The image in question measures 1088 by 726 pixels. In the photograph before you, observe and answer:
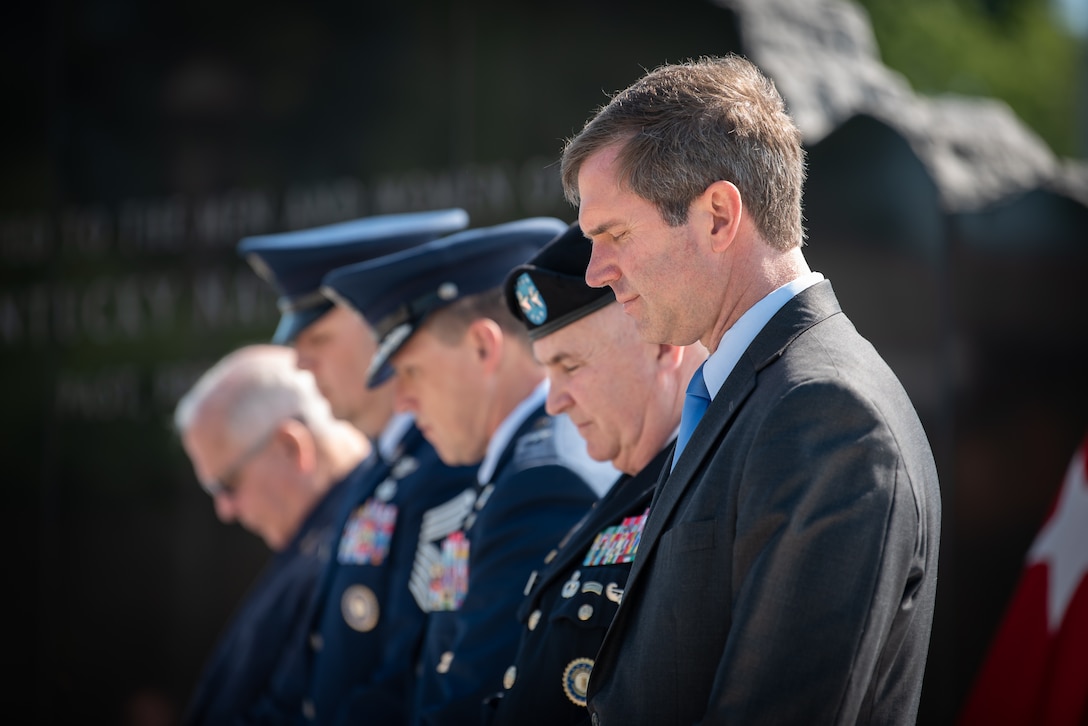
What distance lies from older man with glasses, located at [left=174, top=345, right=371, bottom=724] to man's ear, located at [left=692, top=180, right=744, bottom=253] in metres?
2.59

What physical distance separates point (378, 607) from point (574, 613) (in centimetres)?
127

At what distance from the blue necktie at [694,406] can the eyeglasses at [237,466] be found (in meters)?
2.84

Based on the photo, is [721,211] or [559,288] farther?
[559,288]

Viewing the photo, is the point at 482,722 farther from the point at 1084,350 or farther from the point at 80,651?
the point at 80,651

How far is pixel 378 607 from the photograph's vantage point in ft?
11.2

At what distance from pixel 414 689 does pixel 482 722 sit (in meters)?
0.73

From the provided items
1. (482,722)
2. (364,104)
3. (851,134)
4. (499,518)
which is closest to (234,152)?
(364,104)

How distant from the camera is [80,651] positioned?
5.83m

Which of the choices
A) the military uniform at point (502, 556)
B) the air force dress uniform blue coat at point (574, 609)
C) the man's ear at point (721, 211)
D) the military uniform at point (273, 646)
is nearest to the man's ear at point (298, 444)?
the military uniform at point (273, 646)

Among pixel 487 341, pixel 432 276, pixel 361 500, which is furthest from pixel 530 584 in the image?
pixel 361 500

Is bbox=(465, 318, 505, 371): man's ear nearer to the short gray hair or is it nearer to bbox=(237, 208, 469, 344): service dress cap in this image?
bbox=(237, 208, 469, 344): service dress cap

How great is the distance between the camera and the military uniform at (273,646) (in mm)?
3865

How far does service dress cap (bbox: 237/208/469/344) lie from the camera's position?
395 centimetres

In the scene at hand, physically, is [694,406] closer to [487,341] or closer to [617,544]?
[617,544]
